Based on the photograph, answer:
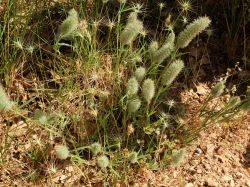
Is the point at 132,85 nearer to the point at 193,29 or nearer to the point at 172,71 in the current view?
the point at 172,71

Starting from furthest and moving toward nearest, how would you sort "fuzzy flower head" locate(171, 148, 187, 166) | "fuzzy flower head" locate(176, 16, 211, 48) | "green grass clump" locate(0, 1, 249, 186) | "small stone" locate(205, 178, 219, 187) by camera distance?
"small stone" locate(205, 178, 219, 187), "green grass clump" locate(0, 1, 249, 186), "fuzzy flower head" locate(171, 148, 187, 166), "fuzzy flower head" locate(176, 16, 211, 48)

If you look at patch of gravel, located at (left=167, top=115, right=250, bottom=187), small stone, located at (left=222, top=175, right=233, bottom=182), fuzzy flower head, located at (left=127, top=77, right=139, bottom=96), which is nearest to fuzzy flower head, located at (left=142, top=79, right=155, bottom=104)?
fuzzy flower head, located at (left=127, top=77, right=139, bottom=96)

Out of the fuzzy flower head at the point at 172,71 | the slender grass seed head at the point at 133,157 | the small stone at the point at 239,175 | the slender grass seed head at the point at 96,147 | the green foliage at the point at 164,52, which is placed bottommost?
the small stone at the point at 239,175

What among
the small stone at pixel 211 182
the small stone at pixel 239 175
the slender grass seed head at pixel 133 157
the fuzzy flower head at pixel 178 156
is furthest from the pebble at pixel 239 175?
the slender grass seed head at pixel 133 157

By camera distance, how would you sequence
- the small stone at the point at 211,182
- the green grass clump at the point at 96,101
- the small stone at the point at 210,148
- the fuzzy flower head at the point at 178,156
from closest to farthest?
the fuzzy flower head at the point at 178,156
the green grass clump at the point at 96,101
the small stone at the point at 211,182
the small stone at the point at 210,148

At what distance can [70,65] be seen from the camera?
7.32ft

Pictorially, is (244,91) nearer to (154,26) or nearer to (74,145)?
(154,26)

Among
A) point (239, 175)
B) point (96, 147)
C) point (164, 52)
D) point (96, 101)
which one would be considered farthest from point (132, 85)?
point (239, 175)

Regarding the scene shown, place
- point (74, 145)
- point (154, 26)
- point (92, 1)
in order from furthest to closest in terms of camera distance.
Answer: point (154, 26) < point (92, 1) < point (74, 145)

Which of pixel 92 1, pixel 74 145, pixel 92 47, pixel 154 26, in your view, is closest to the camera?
pixel 74 145

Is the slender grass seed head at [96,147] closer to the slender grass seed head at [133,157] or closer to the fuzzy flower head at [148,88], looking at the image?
the slender grass seed head at [133,157]

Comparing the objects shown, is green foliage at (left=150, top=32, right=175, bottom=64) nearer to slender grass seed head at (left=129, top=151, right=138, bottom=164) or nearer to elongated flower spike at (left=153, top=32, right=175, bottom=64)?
elongated flower spike at (left=153, top=32, right=175, bottom=64)

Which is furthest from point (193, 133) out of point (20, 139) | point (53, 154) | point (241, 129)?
point (20, 139)

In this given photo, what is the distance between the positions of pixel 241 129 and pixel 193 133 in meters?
0.32
